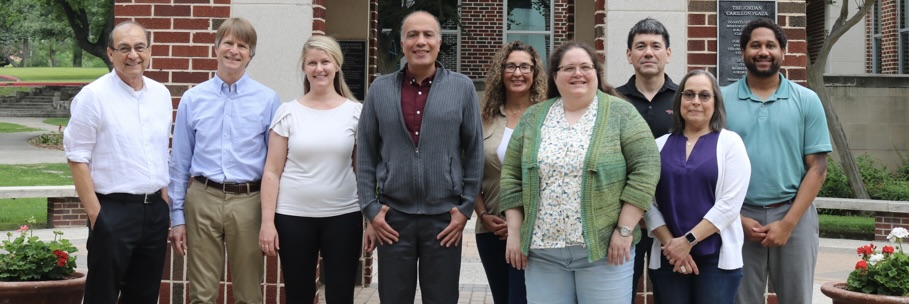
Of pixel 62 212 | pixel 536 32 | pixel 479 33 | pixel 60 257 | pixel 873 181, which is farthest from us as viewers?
pixel 536 32

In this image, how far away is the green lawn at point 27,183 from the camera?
14.2 metres

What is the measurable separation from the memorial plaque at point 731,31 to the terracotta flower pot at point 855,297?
1.40 meters

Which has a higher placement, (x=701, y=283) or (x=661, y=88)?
(x=661, y=88)

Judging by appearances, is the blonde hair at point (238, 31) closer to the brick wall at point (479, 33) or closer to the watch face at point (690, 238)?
the watch face at point (690, 238)

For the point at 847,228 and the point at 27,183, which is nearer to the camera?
the point at 847,228

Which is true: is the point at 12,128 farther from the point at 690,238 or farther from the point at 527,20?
the point at 690,238

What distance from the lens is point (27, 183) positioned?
19.3 metres

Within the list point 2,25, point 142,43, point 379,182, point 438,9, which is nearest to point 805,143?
point 379,182

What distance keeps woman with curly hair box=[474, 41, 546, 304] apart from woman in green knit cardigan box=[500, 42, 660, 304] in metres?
0.56

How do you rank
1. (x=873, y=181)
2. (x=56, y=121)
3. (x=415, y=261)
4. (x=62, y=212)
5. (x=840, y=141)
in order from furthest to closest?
(x=56, y=121), (x=873, y=181), (x=840, y=141), (x=62, y=212), (x=415, y=261)

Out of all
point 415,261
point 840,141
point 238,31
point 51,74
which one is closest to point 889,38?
point 840,141

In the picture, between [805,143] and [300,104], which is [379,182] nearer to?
[300,104]

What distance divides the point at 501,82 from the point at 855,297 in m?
2.34

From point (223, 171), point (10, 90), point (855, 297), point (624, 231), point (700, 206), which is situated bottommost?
point (855, 297)
